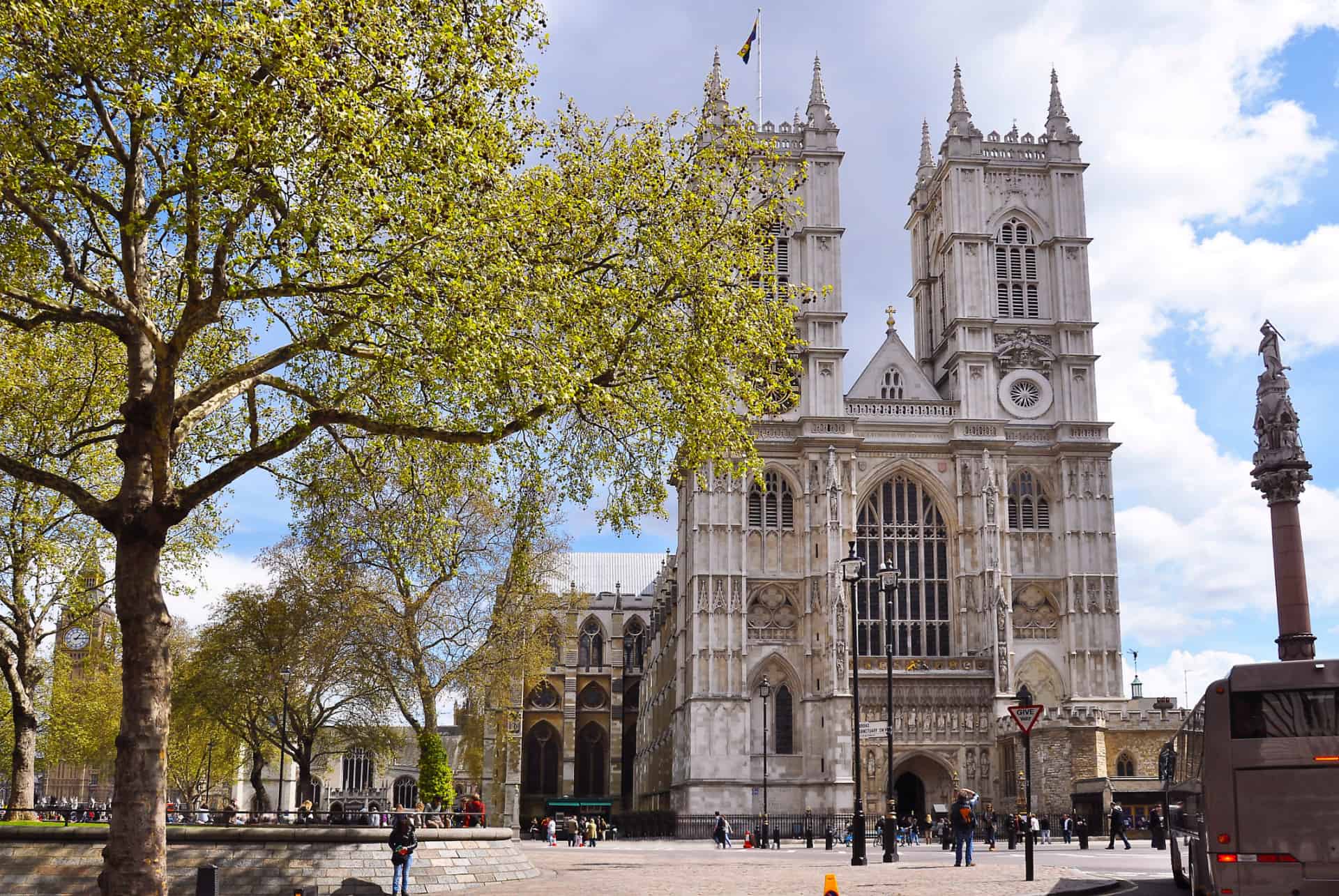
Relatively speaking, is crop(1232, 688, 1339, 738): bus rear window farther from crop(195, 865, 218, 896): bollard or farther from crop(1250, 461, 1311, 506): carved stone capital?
crop(1250, 461, 1311, 506): carved stone capital

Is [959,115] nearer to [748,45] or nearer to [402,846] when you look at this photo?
[748,45]

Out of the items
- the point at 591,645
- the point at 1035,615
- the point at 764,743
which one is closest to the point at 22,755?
the point at 764,743

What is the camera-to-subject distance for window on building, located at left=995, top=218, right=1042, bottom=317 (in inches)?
2232

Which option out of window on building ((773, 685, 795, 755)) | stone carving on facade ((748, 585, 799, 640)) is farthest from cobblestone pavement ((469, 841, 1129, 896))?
stone carving on facade ((748, 585, 799, 640))

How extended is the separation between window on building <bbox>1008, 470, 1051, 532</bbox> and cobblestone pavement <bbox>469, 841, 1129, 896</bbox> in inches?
945

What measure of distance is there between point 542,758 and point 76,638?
37549 millimetres

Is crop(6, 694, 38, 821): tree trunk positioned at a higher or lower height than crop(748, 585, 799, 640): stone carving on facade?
lower

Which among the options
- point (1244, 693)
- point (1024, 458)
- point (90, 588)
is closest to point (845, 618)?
point (1024, 458)

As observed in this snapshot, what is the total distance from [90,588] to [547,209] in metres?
15.2

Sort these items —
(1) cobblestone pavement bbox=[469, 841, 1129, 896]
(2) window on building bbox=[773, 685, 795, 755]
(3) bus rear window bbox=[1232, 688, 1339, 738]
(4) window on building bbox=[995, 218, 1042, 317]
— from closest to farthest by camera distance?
1. (3) bus rear window bbox=[1232, 688, 1339, 738]
2. (1) cobblestone pavement bbox=[469, 841, 1129, 896]
3. (2) window on building bbox=[773, 685, 795, 755]
4. (4) window on building bbox=[995, 218, 1042, 317]

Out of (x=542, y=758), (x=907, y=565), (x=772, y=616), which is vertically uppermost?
(x=907, y=565)

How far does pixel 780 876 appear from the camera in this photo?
2161 centimetres

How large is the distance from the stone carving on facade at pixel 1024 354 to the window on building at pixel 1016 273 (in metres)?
1.40

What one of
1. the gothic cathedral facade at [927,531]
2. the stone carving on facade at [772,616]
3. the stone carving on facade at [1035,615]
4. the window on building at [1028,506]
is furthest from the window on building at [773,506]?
the stone carving on facade at [1035,615]
